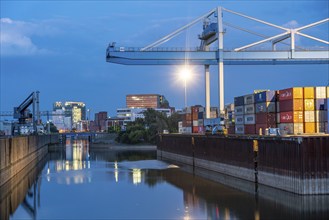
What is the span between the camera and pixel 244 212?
2459cm

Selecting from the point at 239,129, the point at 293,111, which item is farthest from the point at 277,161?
the point at 239,129

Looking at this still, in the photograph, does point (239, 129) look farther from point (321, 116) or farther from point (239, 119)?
point (321, 116)

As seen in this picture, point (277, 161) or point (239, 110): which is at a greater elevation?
point (239, 110)

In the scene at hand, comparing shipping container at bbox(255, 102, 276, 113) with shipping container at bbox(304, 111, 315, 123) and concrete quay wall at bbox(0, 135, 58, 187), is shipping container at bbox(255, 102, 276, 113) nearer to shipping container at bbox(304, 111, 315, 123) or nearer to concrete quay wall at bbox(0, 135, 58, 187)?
shipping container at bbox(304, 111, 315, 123)

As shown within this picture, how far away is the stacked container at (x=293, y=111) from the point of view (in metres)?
34.2

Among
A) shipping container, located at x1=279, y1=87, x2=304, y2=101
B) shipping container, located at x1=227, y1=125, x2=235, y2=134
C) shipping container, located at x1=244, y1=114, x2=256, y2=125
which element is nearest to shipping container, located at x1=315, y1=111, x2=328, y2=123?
shipping container, located at x1=279, y1=87, x2=304, y2=101

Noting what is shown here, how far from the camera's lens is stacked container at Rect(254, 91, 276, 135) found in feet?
125

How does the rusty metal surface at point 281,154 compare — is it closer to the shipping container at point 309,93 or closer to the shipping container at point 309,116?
the shipping container at point 309,116

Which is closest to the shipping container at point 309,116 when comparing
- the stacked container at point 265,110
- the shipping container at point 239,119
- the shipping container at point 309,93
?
the shipping container at point 309,93

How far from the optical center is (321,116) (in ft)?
112

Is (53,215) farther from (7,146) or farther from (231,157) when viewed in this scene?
(231,157)

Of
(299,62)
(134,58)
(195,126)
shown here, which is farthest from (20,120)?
(299,62)

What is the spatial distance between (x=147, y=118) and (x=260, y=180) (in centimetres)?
9550

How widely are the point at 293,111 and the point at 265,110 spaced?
4.52 m
